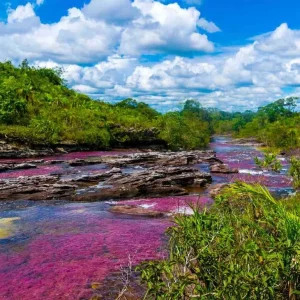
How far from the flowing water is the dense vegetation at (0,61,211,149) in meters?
45.2

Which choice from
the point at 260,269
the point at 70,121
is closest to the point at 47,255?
the point at 260,269

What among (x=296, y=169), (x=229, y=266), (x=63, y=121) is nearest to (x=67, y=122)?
(x=63, y=121)

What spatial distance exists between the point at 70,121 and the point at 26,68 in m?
40.3

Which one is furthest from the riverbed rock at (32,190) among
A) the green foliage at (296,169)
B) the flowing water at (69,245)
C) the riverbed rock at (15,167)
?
the green foliage at (296,169)

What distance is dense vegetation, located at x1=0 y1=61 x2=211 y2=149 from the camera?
73488 mm

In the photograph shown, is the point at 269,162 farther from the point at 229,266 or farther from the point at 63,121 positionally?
the point at 63,121

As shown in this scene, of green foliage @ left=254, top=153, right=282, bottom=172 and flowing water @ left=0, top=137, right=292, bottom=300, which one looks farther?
green foliage @ left=254, top=153, right=282, bottom=172

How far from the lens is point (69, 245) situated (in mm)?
18719

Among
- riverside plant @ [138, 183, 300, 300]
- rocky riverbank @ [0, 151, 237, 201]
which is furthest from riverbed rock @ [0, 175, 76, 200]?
riverside plant @ [138, 183, 300, 300]

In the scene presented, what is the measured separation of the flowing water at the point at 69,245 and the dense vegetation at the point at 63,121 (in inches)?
1780

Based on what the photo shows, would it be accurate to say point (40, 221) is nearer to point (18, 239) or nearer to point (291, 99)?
point (18, 239)

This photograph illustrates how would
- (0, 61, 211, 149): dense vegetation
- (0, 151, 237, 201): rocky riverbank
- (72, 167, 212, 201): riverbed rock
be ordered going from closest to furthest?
1. (0, 151, 237, 201): rocky riverbank
2. (72, 167, 212, 201): riverbed rock
3. (0, 61, 211, 149): dense vegetation

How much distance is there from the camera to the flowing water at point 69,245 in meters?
14.0

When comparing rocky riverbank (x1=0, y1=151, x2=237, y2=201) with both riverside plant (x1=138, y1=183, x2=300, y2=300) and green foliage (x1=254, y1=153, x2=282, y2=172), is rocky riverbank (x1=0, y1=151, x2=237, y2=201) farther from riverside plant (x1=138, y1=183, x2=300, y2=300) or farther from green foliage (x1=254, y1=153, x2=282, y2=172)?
riverside plant (x1=138, y1=183, x2=300, y2=300)
